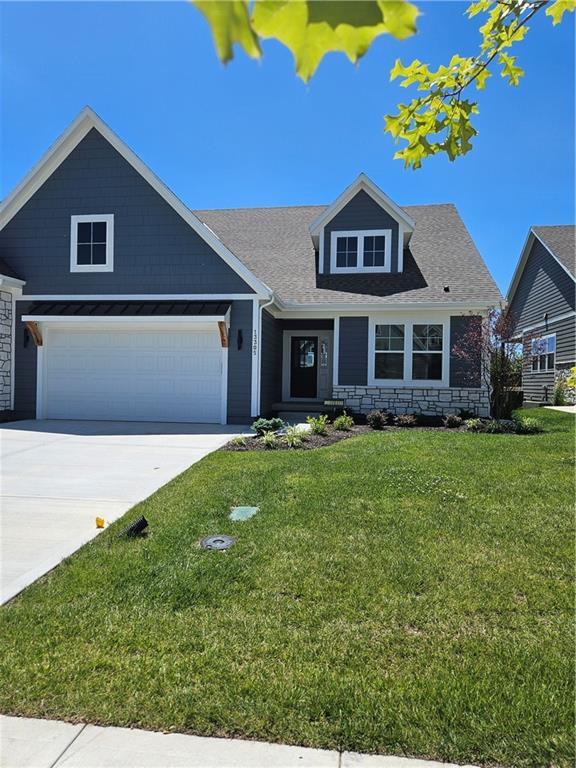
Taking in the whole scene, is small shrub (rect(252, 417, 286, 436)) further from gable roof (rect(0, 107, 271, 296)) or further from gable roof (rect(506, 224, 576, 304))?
gable roof (rect(506, 224, 576, 304))

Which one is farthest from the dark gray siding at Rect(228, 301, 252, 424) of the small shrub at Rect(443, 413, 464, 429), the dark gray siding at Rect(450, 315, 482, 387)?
the dark gray siding at Rect(450, 315, 482, 387)

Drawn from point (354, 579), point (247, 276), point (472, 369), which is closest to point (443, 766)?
point (354, 579)

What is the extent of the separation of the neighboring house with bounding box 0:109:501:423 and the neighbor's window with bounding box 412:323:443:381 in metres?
0.04

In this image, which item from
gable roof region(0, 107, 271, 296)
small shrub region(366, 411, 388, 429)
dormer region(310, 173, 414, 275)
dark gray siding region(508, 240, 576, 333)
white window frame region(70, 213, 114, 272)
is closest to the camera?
small shrub region(366, 411, 388, 429)

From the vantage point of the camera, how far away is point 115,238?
42.5ft

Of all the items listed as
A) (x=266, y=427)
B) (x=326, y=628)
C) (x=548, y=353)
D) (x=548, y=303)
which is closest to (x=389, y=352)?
(x=266, y=427)

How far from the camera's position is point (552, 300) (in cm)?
2014

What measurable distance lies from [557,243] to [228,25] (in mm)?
22443

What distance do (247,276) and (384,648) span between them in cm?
1063

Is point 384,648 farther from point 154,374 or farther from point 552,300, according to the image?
point 552,300

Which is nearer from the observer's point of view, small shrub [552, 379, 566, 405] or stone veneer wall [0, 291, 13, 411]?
stone veneer wall [0, 291, 13, 411]

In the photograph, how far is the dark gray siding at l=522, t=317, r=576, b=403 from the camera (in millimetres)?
18109

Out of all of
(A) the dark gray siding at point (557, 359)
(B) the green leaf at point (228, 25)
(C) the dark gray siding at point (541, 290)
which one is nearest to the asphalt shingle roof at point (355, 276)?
(A) the dark gray siding at point (557, 359)

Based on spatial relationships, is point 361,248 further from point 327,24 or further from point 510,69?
point 327,24
